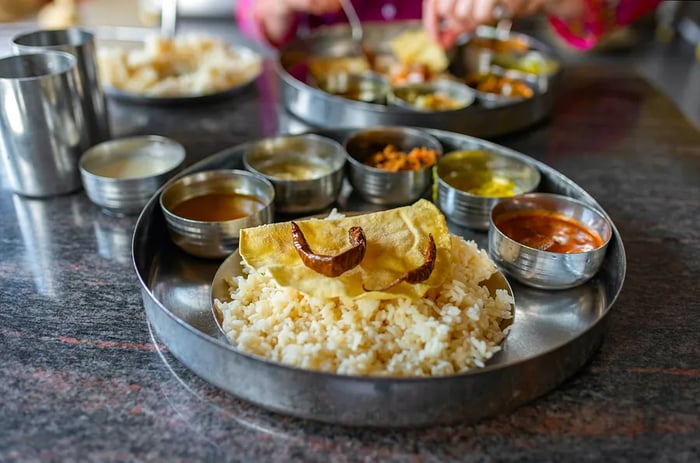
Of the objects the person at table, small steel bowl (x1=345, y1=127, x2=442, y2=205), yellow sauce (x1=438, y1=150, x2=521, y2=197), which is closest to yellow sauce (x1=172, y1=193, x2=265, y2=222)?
small steel bowl (x1=345, y1=127, x2=442, y2=205)

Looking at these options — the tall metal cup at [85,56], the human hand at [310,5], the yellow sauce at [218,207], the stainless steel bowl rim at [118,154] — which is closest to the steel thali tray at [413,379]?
the yellow sauce at [218,207]

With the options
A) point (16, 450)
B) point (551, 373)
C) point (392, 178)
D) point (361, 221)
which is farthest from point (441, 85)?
point (16, 450)

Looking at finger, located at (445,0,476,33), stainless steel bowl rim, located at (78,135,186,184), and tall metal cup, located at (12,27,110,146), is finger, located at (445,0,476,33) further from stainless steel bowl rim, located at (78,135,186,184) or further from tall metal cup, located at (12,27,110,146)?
tall metal cup, located at (12,27,110,146)

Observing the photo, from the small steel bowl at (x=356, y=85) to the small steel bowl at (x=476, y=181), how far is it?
0.71 metres

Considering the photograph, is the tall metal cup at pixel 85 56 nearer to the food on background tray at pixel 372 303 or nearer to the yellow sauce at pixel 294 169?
the yellow sauce at pixel 294 169

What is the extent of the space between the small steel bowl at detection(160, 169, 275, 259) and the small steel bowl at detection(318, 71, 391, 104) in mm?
925

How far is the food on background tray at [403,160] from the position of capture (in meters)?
2.06

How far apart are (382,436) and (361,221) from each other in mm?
542

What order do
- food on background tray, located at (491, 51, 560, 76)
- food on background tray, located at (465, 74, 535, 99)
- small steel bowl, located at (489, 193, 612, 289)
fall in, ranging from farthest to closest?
food on background tray, located at (491, 51, 560, 76) → food on background tray, located at (465, 74, 535, 99) → small steel bowl, located at (489, 193, 612, 289)

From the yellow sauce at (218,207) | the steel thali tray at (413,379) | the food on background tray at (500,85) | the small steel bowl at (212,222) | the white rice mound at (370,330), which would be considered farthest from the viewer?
the food on background tray at (500,85)

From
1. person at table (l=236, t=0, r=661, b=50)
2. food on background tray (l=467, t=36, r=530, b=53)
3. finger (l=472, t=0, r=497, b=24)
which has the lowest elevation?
food on background tray (l=467, t=36, r=530, b=53)

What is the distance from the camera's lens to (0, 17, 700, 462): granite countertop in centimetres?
122

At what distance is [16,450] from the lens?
120cm

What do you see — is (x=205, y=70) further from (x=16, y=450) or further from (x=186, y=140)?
(x=16, y=450)
